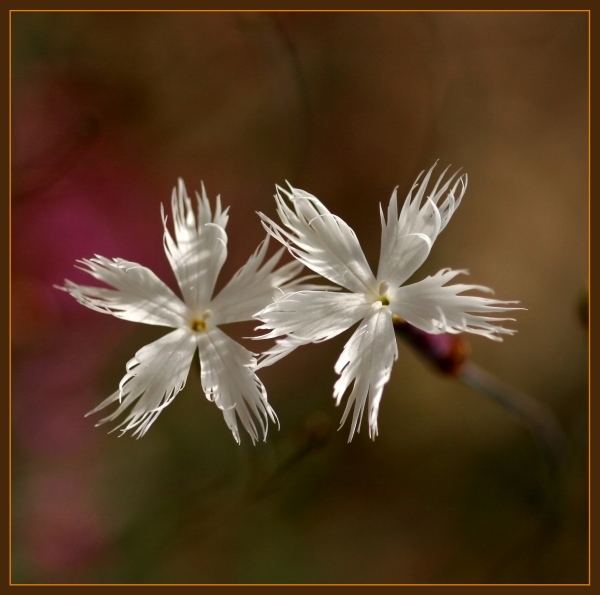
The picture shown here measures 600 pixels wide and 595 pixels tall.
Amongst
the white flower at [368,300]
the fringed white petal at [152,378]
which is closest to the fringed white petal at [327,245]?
the white flower at [368,300]

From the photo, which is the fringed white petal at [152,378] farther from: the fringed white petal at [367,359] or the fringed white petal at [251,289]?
the fringed white petal at [367,359]

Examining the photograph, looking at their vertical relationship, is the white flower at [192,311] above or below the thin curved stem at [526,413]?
above

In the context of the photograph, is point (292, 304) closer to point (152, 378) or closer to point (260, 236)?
point (152, 378)

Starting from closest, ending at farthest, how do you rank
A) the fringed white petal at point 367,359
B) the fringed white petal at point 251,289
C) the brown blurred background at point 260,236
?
the fringed white petal at point 367,359, the fringed white petal at point 251,289, the brown blurred background at point 260,236

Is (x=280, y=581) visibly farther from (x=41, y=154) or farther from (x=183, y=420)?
(x=41, y=154)

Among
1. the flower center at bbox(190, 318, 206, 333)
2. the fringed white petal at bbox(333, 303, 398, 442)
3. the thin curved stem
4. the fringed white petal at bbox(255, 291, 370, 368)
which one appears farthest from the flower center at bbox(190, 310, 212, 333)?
the thin curved stem

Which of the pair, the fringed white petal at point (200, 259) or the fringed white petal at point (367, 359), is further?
the fringed white petal at point (200, 259)

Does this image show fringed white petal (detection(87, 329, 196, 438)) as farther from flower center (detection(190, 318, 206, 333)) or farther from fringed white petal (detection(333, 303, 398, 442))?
fringed white petal (detection(333, 303, 398, 442))
